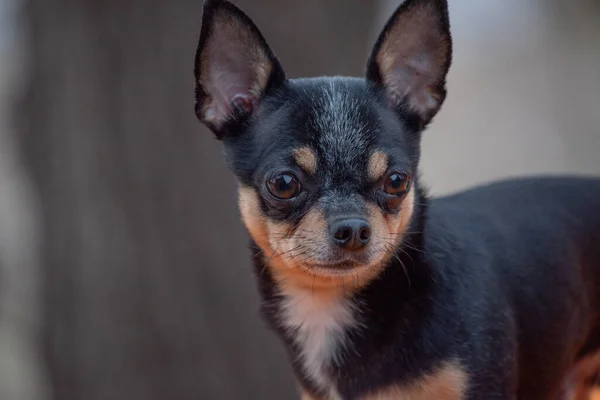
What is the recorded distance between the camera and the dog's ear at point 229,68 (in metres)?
2.64

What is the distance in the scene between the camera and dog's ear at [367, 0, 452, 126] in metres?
2.70

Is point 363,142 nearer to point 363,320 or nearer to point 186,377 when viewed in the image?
point 363,320

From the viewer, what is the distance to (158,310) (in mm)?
4645

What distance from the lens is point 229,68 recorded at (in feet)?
9.28

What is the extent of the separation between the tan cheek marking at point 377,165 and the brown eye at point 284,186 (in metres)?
0.23

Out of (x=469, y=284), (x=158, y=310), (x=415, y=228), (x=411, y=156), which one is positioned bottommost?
(x=158, y=310)

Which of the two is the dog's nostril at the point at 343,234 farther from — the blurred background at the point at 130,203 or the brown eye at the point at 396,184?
the blurred background at the point at 130,203

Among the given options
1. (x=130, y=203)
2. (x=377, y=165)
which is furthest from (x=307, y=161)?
(x=130, y=203)

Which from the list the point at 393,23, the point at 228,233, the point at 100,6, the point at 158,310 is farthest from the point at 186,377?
the point at 393,23

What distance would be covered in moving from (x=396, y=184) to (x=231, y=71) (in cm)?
69

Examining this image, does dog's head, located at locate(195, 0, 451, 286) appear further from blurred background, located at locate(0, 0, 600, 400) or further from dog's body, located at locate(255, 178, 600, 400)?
blurred background, located at locate(0, 0, 600, 400)

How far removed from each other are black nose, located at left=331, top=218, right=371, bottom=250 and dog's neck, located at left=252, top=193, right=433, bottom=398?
0.27m

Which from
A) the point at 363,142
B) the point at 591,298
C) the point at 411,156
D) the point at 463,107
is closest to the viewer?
the point at 363,142

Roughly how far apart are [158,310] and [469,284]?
2274mm
